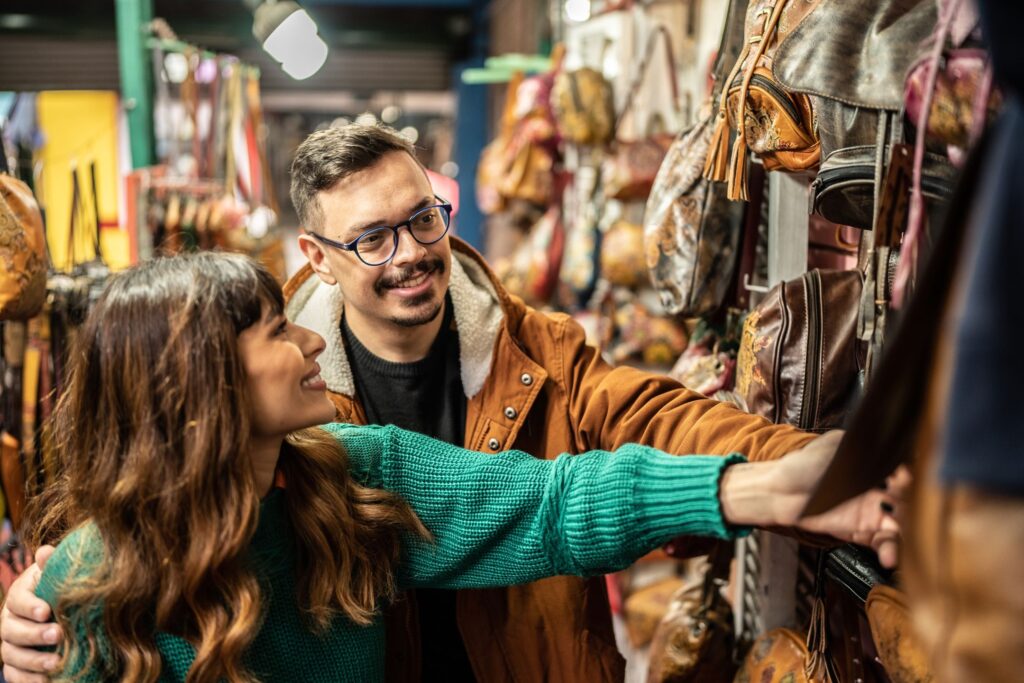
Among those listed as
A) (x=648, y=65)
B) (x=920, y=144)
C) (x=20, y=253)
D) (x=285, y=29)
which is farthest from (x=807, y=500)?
(x=285, y=29)

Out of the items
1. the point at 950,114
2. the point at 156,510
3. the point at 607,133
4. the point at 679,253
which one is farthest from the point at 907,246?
the point at 607,133

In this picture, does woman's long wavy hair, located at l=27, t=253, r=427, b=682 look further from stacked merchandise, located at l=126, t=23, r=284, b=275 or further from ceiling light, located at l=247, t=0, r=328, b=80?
ceiling light, located at l=247, t=0, r=328, b=80

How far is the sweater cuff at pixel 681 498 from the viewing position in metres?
1.16

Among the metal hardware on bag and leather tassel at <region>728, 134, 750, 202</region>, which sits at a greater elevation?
leather tassel at <region>728, 134, 750, 202</region>

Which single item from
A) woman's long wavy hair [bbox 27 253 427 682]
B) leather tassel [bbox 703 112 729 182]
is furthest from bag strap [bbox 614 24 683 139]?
woman's long wavy hair [bbox 27 253 427 682]

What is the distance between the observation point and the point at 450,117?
27.6 ft

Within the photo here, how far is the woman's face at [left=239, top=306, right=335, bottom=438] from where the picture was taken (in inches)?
49.4

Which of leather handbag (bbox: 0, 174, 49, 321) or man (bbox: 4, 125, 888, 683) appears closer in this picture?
man (bbox: 4, 125, 888, 683)

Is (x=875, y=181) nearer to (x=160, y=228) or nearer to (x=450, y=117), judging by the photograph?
(x=160, y=228)

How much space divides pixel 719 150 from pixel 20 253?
1307mm

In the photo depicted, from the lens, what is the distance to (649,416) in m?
1.67

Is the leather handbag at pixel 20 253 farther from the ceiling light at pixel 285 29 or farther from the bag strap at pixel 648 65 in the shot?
the ceiling light at pixel 285 29

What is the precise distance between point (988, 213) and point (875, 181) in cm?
59

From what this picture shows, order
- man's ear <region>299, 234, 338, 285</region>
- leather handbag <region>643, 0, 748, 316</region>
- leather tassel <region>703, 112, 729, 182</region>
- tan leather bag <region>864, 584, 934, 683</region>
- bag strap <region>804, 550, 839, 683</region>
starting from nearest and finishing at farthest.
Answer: tan leather bag <region>864, 584, 934, 683</region>, bag strap <region>804, 550, 839, 683</region>, leather tassel <region>703, 112, 729, 182</region>, man's ear <region>299, 234, 338, 285</region>, leather handbag <region>643, 0, 748, 316</region>
